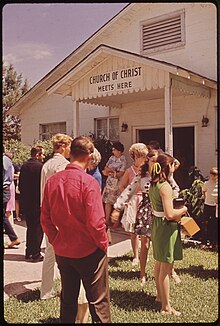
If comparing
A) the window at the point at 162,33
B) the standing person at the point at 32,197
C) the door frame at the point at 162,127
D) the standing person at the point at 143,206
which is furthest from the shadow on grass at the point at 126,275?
the window at the point at 162,33

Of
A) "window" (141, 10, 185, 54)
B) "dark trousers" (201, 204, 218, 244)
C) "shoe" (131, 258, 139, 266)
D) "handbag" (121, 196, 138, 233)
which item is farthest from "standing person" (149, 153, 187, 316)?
"window" (141, 10, 185, 54)

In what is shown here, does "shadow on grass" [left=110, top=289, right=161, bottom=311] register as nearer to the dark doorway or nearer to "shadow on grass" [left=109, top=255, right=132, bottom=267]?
"shadow on grass" [left=109, top=255, right=132, bottom=267]

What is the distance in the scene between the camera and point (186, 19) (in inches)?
188

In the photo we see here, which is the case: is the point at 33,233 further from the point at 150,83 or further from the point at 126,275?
the point at 150,83

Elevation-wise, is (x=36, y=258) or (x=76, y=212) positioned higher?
(x=76, y=212)

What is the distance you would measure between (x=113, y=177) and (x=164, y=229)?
2323 millimetres

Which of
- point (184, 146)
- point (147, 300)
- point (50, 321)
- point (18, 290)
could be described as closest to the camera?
point (50, 321)

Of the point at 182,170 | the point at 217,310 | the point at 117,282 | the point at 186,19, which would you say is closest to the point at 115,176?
the point at 182,170

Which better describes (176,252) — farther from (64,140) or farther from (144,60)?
(144,60)

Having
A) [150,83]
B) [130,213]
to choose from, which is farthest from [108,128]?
[130,213]

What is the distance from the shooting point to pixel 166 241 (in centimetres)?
227

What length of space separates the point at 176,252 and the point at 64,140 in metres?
1.02

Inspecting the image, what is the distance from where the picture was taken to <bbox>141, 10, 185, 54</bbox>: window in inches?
197

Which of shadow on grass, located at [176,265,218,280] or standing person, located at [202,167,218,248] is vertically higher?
standing person, located at [202,167,218,248]
